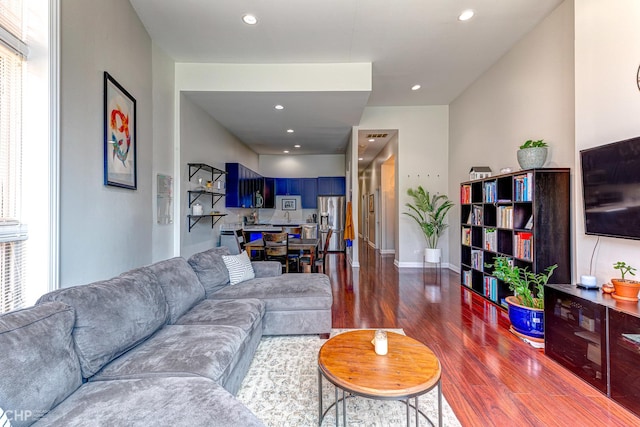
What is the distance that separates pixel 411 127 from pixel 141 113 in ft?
16.2

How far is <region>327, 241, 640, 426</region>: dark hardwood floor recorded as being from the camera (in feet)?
5.65

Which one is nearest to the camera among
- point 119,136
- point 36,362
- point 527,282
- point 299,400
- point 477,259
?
point 36,362

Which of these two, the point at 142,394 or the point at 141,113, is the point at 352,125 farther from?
the point at 142,394

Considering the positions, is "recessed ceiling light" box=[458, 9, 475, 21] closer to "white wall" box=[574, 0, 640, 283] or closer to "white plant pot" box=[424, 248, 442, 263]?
"white wall" box=[574, 0, 640, 283]

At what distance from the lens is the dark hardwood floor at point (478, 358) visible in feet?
5.65

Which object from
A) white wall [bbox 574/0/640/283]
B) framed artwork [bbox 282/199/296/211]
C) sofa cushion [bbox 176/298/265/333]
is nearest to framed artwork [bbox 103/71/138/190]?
sofa cushion [bbox 176/298/265/333]

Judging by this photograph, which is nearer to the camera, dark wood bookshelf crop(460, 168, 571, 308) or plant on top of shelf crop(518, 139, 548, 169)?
dark wood bookshelf crop(460, 168, 571, 308)

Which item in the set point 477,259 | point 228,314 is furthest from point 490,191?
point 228,314

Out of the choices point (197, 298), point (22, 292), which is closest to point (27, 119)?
point (22, 292)

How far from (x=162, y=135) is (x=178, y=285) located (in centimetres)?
230

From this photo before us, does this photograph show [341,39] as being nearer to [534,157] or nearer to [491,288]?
[534,157]

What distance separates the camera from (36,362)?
3.58 ft

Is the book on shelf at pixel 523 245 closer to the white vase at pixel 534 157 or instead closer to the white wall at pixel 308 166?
the white vase at pixel 534 157

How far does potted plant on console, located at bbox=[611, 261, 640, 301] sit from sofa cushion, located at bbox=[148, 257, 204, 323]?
3.23m
